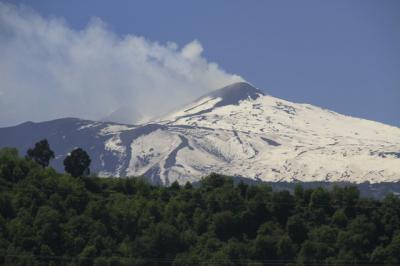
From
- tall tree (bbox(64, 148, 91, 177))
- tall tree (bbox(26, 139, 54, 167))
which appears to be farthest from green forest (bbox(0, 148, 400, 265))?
tall tree (bbox(26, 139, 54, 167))

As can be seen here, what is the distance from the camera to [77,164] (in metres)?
127

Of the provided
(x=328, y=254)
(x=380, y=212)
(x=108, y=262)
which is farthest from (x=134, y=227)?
(x=380, y=212)

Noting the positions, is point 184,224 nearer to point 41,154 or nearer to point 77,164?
point 77,164

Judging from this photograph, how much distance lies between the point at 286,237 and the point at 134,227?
16016 mm

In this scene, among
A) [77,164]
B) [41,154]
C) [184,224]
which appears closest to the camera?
[184,224]

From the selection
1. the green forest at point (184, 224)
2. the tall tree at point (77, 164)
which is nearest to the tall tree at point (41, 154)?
the tall tree at point (77, 164)

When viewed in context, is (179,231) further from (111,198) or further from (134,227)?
(111,198)

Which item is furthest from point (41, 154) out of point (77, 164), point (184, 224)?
point (184, 224)

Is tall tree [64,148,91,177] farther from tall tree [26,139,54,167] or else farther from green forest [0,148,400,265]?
green forest [0,148,400,265]

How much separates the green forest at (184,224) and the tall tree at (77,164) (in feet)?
53.8

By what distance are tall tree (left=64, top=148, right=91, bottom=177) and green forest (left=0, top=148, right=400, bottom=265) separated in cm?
1639

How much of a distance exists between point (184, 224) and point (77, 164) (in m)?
36.8

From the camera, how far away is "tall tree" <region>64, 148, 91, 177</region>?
125938mm

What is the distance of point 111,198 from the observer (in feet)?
334
